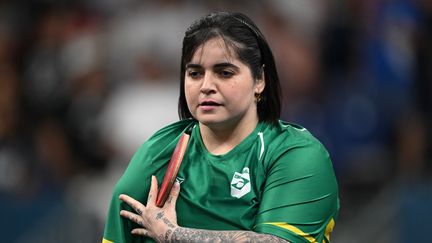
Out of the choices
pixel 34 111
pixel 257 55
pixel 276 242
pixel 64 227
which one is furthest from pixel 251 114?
pixel 34 111

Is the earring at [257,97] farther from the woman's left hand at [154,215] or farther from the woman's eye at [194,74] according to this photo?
the woman's left hand at [154,215]

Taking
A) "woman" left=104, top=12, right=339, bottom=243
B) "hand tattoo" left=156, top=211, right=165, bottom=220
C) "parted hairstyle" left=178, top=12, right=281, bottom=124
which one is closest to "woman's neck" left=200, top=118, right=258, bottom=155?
"woman" left=104, top=12, right=339, bottom=243

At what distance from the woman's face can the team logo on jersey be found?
25cm

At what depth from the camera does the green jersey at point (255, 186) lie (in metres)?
4.14

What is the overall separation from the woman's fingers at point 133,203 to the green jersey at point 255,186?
4 centimetres

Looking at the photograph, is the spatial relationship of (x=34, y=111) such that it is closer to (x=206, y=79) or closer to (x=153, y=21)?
(x=153, y=21)

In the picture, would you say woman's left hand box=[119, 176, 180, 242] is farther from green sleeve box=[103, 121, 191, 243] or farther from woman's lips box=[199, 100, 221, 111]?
woman's lips box=[199, 100, 221, 111]

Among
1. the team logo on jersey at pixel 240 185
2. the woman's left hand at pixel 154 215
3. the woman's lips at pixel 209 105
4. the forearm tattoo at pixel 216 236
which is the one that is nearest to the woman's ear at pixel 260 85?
the woman's lips at pixel 209 105

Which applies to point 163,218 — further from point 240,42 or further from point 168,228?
point 240,42

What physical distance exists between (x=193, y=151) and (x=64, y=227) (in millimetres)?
3325

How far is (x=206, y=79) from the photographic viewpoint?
4160 millimetres

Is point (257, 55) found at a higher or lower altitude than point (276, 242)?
higher

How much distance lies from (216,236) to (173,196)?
0.98 ft

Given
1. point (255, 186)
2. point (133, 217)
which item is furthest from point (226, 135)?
point (133, 217)
